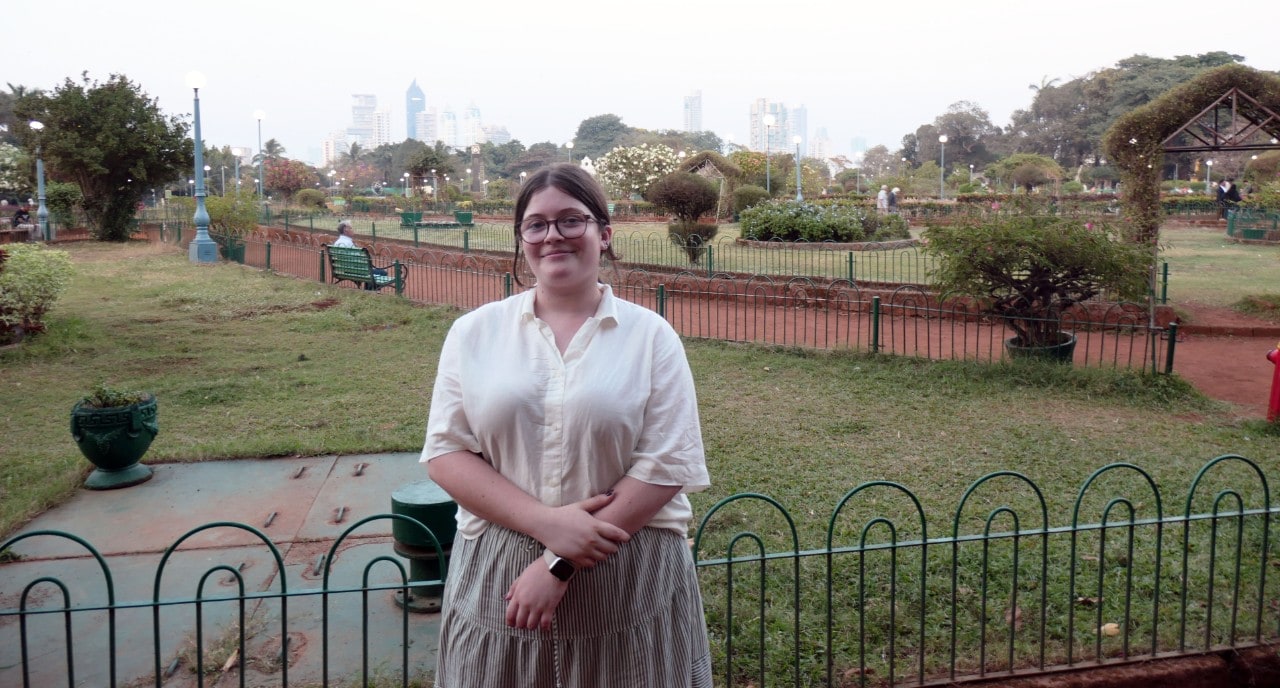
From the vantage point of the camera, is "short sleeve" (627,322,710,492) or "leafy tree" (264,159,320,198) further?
"leafy tree" (264,159,320,198)

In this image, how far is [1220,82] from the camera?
1209 cm

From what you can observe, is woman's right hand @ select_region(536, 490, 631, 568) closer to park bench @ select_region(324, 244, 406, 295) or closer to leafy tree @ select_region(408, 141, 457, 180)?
park bench @ select_region(324, 244, 406, 295)

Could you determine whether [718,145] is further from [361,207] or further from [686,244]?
[686,244]

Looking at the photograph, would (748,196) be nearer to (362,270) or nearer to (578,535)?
(362,270)

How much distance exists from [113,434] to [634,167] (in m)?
34.2

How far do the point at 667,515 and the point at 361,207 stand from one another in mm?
38385

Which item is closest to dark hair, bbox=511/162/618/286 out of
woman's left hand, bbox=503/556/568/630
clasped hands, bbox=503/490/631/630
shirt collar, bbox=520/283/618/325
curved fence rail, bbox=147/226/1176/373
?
shirt collar, bbox=520/283/618/325

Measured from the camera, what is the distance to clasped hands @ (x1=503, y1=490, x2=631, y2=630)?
1.89 metres

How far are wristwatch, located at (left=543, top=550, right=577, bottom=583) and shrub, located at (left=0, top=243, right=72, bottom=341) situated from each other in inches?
378

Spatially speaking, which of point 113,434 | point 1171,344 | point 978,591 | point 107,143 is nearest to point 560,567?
point 978,591

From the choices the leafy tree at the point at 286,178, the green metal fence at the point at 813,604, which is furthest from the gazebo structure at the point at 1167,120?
the leafy tree at the point at 286,178

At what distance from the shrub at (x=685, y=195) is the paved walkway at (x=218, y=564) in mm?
11601

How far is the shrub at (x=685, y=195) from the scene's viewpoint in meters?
17.0

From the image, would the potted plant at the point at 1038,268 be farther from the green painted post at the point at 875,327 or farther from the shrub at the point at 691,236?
the shrub at the point at 691,236
